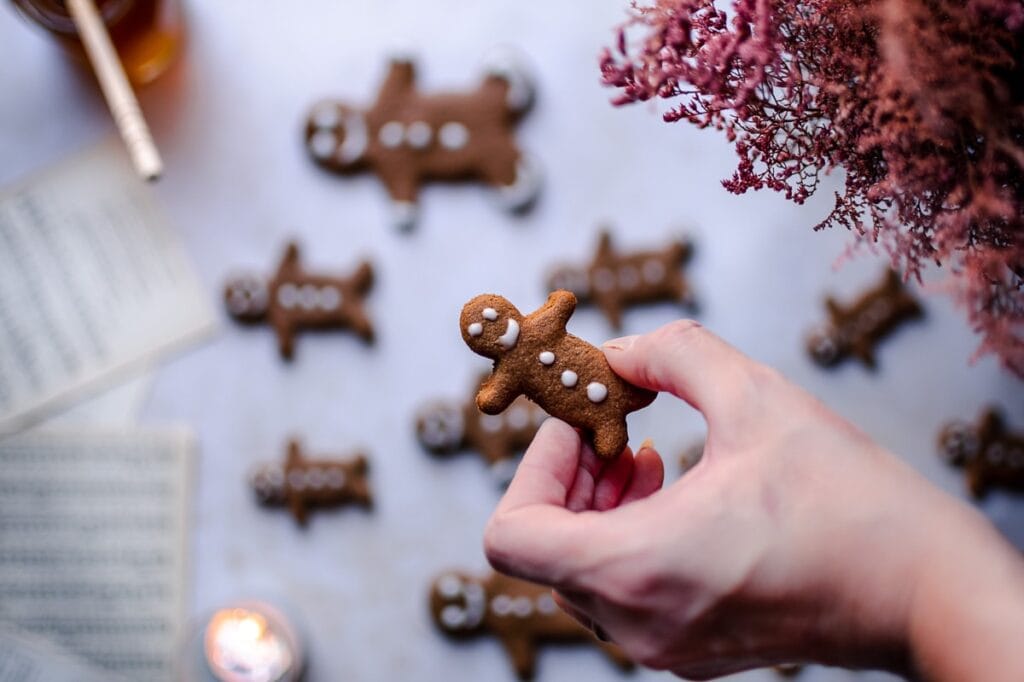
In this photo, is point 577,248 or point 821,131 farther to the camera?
point 577,248

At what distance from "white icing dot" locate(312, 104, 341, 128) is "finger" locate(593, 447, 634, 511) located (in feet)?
2.03

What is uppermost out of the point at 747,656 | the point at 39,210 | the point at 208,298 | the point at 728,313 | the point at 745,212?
the point at 39,210

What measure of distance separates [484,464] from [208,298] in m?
0.39

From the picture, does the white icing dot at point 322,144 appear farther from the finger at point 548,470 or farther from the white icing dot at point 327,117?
the finger at point 548,470

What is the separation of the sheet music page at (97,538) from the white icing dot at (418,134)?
445 millimetres

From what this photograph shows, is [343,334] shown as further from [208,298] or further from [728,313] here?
[728,313]

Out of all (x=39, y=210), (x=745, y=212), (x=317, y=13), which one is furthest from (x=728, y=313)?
(x=39, y=210)

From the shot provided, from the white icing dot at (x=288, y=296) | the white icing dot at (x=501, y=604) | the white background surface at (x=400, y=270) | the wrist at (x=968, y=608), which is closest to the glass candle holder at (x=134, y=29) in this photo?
the white background surface at (x=400, y=270)

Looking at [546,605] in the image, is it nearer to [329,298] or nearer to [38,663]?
[329,298]

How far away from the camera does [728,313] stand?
1021mm

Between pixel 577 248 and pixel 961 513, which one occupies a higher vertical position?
pixel 577 248

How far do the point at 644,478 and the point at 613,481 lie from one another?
0.02m

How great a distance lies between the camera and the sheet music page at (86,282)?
107 cm

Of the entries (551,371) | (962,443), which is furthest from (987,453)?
(551,371)
